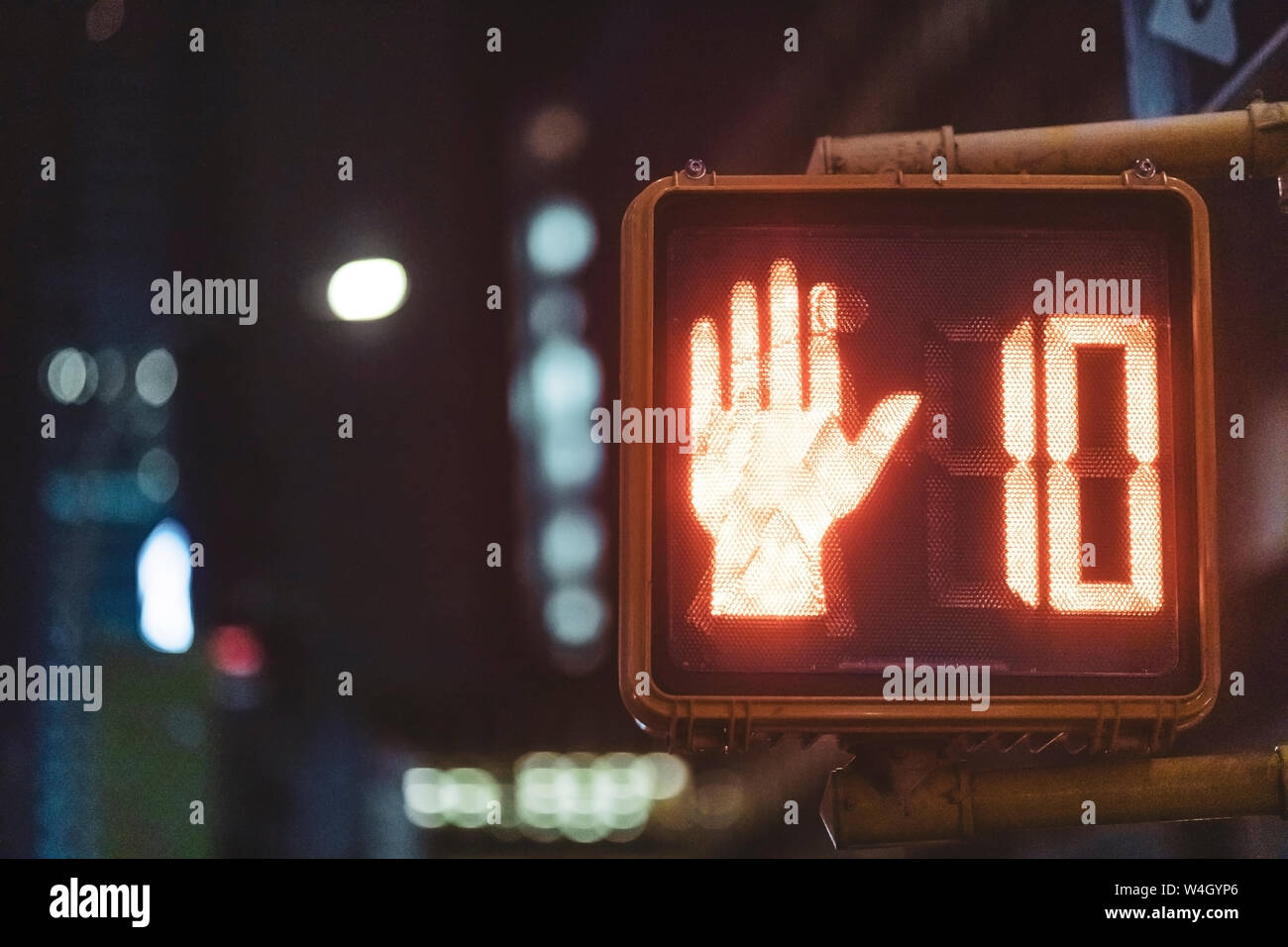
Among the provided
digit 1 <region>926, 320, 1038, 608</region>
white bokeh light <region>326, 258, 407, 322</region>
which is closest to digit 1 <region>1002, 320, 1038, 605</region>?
digit 1 <region>926, 320, 1038, 608</region>

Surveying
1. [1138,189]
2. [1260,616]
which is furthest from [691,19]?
[1138,189]

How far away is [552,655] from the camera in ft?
37.7

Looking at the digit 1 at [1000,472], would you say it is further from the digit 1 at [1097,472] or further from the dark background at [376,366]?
the dark background at [376,366]

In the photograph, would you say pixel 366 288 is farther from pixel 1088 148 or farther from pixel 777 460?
pixel 777 460

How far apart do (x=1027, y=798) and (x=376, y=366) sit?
7.84m

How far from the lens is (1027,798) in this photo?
6.25ft

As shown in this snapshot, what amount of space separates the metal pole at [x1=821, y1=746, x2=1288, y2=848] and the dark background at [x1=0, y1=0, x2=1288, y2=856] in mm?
701

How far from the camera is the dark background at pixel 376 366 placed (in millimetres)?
3527

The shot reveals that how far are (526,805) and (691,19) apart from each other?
879 centimetres

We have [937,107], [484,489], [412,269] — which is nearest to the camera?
[937,107]

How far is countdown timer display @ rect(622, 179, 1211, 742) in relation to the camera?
5.50 feet

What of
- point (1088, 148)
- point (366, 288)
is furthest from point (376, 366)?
point (1088, 148)

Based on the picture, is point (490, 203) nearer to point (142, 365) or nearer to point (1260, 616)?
point (142, 365)

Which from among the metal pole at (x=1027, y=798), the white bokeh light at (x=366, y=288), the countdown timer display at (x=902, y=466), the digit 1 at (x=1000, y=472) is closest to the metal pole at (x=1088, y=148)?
the countdown timer display at (x=902, y=466)
